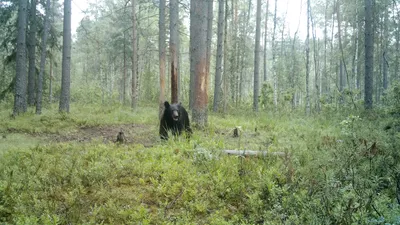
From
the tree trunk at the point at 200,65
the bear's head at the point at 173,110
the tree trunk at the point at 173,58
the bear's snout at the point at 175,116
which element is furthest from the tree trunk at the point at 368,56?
the bear's snout at the point at 175,116

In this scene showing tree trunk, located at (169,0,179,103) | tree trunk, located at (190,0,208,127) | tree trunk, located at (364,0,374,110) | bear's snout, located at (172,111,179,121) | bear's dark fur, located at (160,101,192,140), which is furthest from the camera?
tree trunk, located at (364,0,374,110)

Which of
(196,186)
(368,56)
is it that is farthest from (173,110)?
(368,56)

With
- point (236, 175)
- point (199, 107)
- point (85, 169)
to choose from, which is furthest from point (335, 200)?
point (199, 107)

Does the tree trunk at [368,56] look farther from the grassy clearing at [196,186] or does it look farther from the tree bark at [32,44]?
the tree bark at [32,44]

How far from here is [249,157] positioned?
592cm

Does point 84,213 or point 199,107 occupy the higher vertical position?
point 199,107

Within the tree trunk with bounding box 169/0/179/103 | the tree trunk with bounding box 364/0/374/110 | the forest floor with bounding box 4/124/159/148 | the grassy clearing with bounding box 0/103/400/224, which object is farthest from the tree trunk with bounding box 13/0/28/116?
the tree trunk with bounding box 364/0/374/110

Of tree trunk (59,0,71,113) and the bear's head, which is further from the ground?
tree trunk (59,0,71,113)

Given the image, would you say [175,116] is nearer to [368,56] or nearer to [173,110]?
[173,110]

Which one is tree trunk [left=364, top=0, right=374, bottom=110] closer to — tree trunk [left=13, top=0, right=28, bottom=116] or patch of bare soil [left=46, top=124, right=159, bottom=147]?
patch of bare soil [left=46, top=124, right=159, bottom=147]

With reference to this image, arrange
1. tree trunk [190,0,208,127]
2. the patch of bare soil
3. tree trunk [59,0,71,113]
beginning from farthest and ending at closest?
tree trunk [59,0,71,113], tree trunk [190,0,208,127], the patch of bare soil

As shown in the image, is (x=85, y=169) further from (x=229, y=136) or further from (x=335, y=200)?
(x=229, y=136)

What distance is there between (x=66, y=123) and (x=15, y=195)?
26.3 ft

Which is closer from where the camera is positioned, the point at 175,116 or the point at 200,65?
the point at 175,116
